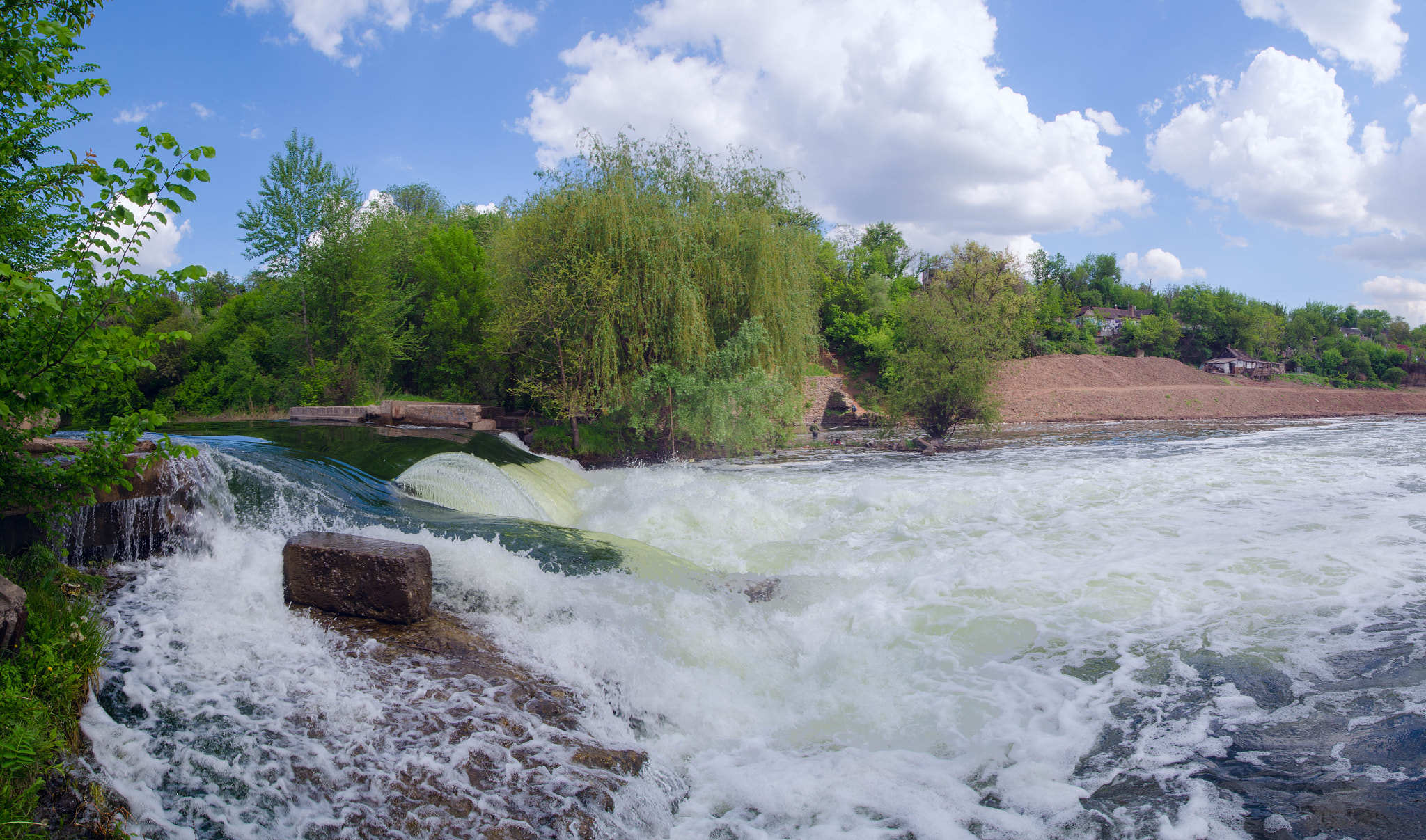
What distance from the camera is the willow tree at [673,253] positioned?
49.0 ft

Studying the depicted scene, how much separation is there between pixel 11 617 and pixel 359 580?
162cm

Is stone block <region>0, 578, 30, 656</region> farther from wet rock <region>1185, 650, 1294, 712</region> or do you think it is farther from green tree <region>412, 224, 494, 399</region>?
green tree <region>412, 224, 494, 399</region>

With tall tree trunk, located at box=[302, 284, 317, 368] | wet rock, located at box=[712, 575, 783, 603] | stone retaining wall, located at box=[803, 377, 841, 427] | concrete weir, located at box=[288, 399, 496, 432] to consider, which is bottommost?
wet rock, located at box=[712, 575, 783, 603]

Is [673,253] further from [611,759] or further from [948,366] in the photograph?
[611,759]

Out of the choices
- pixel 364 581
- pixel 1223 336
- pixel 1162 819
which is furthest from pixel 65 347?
pixel 1223 336

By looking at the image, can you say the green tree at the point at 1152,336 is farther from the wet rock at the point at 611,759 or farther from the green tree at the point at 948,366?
the wet rock at the point at 611,759

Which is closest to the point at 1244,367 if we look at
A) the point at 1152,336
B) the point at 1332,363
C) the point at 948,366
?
the point at 1152,336

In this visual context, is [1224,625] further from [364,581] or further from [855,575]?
[364,581]

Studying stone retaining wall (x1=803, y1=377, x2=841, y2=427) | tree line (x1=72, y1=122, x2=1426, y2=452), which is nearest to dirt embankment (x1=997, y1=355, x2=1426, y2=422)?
stone retaining wall (x1=803, y1=377, x2=841, y2=427)

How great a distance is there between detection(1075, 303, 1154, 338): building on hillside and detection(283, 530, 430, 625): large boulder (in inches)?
2388

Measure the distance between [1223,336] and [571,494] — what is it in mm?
63334

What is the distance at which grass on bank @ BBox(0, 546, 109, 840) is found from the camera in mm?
2709

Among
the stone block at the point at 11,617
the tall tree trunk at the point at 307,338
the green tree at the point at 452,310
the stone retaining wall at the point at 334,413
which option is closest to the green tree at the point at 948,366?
the green tree at the point at 452,310

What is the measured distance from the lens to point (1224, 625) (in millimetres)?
5512
